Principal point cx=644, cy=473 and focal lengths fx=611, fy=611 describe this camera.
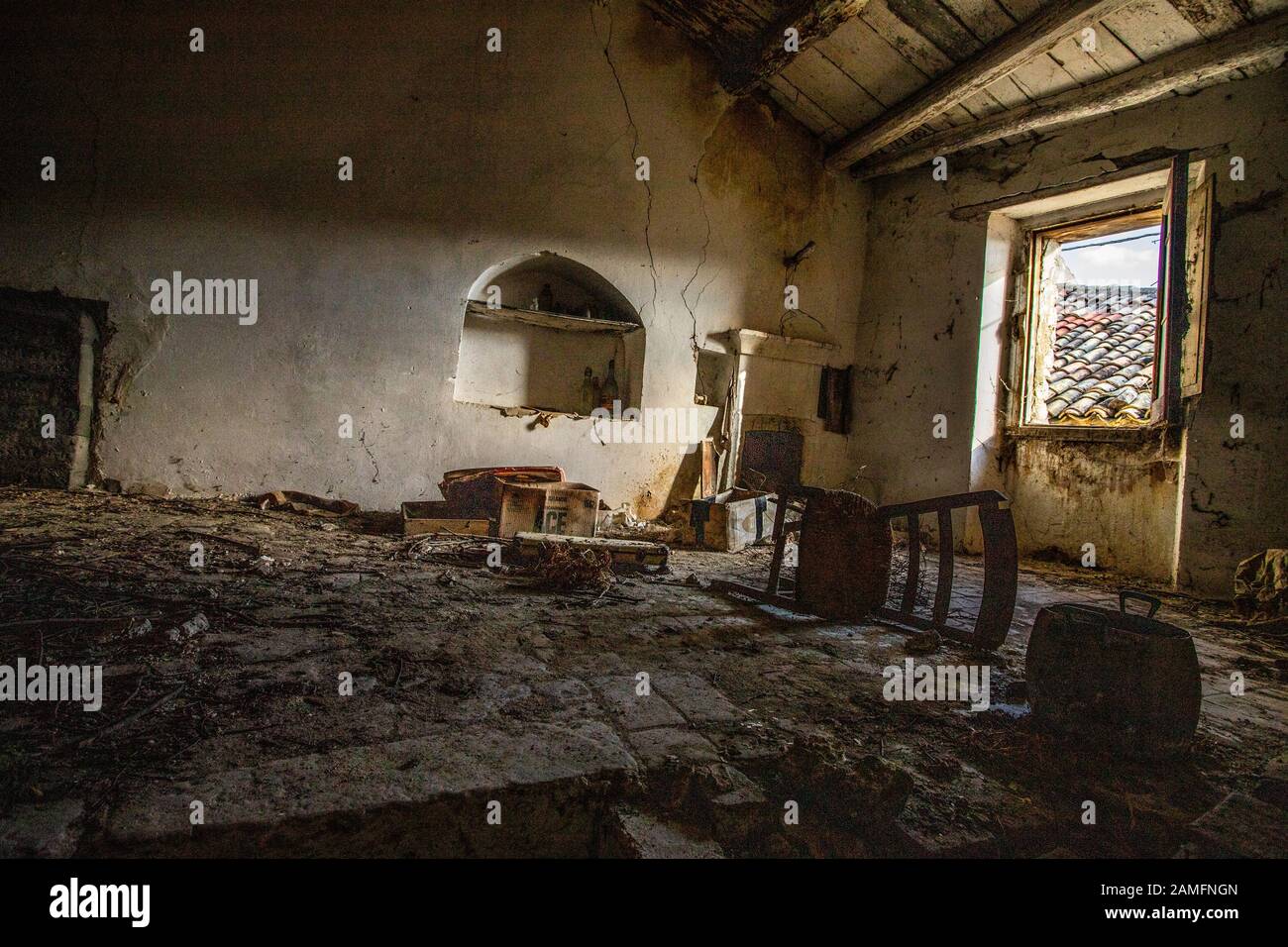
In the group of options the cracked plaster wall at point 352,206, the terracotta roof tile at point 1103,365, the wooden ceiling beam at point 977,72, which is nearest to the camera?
the wooden ceiling beam at point 977,72

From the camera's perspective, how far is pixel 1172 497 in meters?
5.20

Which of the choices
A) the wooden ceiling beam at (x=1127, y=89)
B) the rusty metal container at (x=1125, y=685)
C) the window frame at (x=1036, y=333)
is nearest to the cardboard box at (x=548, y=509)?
the rusty metal container at (x=1125, y=685)

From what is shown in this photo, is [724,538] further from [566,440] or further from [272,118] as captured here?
[272,118]

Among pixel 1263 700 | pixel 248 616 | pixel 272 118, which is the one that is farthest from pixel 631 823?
pixel 272 118

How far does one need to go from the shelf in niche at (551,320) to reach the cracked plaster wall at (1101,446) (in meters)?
3.16

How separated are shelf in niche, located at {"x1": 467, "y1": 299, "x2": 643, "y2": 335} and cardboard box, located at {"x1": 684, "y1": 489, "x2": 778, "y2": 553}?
219cm

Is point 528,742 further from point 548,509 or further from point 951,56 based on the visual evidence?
point 951,56

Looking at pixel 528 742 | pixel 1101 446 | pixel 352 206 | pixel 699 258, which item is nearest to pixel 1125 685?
pixel 528 742

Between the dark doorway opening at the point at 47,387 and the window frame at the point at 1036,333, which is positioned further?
the window frame at the point at 1036,333

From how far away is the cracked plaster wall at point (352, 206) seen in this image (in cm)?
490

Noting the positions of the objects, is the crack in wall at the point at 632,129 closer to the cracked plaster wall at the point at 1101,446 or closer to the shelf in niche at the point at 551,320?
the shelf in niche at the point at 551,320

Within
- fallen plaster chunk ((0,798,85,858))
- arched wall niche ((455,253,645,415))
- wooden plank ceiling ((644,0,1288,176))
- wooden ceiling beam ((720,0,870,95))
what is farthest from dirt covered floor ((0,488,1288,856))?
wooden ceiling beam ((720,0,870,95))

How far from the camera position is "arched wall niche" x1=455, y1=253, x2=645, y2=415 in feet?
21.0

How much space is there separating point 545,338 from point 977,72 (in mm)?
4653
